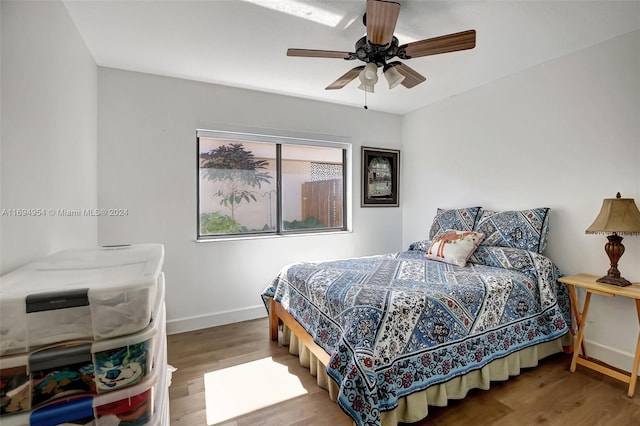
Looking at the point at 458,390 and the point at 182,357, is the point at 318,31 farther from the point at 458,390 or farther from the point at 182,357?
the point at 182,357

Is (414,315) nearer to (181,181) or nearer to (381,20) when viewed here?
(381,20)

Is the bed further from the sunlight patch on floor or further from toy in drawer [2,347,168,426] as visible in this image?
toy in drawer [2,347,168,426]

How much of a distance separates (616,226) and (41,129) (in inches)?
135

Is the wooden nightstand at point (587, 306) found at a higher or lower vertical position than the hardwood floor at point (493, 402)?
higher

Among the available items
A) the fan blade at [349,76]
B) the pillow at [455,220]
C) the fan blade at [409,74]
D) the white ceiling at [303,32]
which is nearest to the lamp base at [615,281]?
the pillow at [455,220]

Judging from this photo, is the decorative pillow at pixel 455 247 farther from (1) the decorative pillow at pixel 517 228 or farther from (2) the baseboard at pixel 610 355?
(2) the baseboard at pixel 610 355

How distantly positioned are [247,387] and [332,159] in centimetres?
275

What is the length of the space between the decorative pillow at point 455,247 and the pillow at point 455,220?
248 mm

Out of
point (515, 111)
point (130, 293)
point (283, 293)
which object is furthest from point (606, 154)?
point (130, 293)

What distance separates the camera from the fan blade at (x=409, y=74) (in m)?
2.13

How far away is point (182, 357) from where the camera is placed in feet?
8.02

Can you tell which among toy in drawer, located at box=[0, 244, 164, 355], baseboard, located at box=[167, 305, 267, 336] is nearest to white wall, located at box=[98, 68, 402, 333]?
baseboard, located at box=[167, 305, 267, 336]

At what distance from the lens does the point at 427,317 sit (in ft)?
5.63

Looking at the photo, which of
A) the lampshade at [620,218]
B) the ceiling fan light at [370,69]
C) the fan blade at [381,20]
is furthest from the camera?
the ceiling fan light at [370,69]
